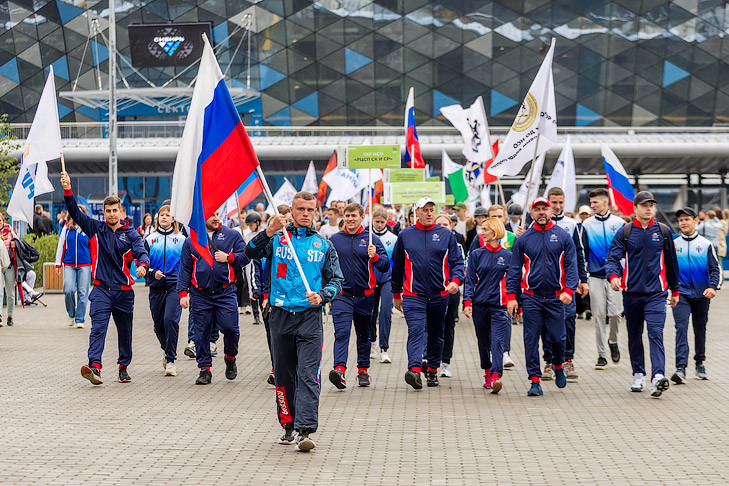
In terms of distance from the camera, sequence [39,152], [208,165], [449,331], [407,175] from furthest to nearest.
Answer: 1. [407,175]
2. [39,152]
3. [449,331]
4. [208,165]

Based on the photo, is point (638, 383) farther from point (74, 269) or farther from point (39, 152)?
point (74, 269)

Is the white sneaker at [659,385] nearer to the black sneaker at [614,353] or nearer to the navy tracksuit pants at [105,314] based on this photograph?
the black sneaker at [614,353]

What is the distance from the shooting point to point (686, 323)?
10.3m

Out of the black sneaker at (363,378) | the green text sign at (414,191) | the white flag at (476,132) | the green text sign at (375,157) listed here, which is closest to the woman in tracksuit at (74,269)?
the green text sign at (414,191)

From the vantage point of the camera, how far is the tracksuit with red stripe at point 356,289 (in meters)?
9.88

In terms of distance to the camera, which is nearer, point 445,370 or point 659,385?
point 659,385

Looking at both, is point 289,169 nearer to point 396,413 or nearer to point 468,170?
point 468,170

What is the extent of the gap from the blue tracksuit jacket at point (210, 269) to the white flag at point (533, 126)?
4.33 metres

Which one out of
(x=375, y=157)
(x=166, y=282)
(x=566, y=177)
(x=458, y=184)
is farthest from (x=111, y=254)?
(x=458, y=184)

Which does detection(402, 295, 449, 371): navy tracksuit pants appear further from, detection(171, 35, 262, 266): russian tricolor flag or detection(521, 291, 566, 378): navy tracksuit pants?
detection(171, 35, 262, 266): russian tricolor flag

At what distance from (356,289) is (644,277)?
2.68m

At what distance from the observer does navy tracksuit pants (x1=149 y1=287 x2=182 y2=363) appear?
10844 millimetres

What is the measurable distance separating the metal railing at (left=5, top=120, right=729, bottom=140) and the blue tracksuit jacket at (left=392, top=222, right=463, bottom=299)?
103ft

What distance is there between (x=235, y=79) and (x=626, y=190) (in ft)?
107
